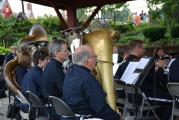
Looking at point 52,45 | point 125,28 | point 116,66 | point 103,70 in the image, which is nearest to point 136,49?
point 116,66

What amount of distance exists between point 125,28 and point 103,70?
666 inches

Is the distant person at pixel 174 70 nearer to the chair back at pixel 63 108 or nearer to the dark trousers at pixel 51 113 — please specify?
the dark trousers at pixel 51 113

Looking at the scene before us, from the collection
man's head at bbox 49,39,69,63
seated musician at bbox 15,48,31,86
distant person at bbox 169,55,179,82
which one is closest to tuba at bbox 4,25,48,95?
seated musician at bbox 15,48,31,86

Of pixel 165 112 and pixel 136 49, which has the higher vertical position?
pixel 136 49

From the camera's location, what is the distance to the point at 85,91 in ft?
13.6

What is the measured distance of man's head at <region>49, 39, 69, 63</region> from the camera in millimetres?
5379

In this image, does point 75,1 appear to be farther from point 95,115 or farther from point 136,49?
point 95,115

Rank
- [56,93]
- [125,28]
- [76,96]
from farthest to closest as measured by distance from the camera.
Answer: [125,28] < [56,93] < [76,96]

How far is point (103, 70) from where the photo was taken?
15.5 feet

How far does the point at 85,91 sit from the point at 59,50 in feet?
4.52

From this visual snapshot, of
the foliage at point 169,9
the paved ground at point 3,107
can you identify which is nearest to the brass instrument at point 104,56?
the paved ground at point 3,107

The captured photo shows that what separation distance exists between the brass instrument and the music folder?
72cm

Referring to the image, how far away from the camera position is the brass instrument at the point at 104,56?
4.55m

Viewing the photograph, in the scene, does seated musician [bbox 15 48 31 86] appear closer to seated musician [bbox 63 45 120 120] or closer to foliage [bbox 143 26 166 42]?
seated musician [bbox 63 45 120 120]
